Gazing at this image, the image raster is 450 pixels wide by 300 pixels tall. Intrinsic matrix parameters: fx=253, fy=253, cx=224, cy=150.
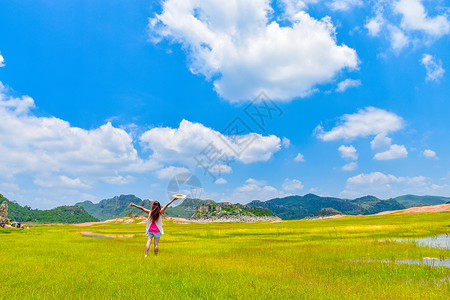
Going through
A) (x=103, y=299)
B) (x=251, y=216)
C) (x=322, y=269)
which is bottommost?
(x=251, y=216)

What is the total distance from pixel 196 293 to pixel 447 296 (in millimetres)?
6110

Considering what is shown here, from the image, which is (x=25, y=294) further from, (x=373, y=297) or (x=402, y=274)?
(x=402, y=274)

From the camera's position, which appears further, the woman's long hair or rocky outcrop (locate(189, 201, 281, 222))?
rocky outcrop (locate(189, 201, 281, 222))

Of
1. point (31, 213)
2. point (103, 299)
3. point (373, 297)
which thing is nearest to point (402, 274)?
point (373, 297)

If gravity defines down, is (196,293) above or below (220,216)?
above

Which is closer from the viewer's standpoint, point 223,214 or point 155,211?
point 155,211

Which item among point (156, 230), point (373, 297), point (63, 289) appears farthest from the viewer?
point (156, 230)

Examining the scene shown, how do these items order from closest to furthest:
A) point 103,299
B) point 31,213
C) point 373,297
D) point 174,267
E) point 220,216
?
1. point 103,299
2. point 373,297
3. point 174,267
4. point 220,216
5. point 31,213

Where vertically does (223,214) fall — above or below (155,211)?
below

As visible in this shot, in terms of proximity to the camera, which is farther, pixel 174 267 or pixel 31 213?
pixel 31 213

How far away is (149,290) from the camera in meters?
6.46

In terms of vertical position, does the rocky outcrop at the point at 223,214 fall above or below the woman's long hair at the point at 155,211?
below

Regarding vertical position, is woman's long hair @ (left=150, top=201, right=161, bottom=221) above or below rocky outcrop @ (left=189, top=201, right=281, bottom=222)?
above

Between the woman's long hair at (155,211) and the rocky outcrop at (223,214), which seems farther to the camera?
the rocky outcrop at (223,214)
